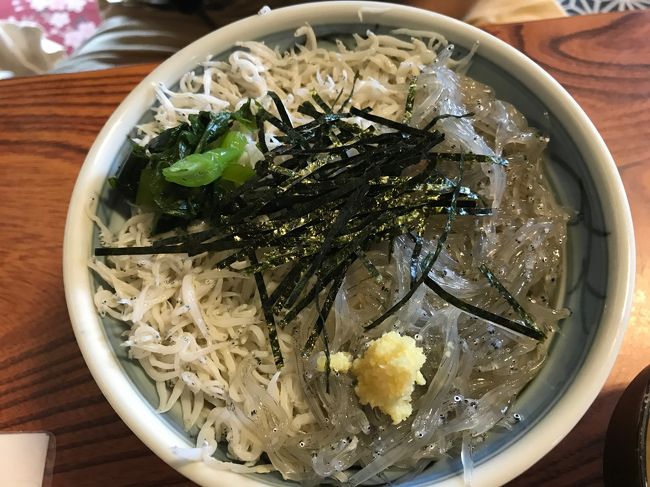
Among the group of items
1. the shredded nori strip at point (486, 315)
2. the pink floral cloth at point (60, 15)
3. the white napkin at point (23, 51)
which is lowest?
the pink floral cloth at point (60, 15)

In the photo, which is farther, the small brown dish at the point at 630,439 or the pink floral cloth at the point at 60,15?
the pink floral cloth at the point at 60,15

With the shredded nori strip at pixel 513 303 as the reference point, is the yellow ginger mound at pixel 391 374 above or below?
below

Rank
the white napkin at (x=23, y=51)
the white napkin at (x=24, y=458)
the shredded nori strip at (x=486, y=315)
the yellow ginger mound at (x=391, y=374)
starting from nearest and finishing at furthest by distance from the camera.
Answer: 1. the yellow ginger mound at (x=391, y=374)
2. the shredded nori strip at (x=486, y=315)
3. the white napkin at (x=24, y=458)
4. the white napkin at (x=23, y=51)

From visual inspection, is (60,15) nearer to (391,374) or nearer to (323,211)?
(323,211)

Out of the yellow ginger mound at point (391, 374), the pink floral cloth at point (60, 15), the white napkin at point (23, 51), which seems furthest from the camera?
the pink floral cloth at point (60, 15)

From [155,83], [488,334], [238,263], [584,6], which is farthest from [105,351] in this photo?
[584,6]

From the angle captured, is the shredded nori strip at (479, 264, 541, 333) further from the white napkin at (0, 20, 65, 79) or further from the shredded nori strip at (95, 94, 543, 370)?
the white napkin at (0, 20, 65, 79)

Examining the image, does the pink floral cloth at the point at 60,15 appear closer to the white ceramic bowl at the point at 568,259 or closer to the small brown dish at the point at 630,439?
the white ceramic bowl at the point at 568,259


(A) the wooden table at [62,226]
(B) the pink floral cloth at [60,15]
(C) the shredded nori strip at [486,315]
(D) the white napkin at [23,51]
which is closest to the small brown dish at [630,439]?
(A) the wooden table at [62,226]
